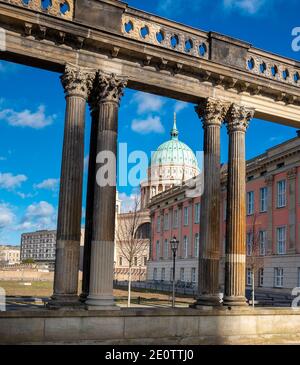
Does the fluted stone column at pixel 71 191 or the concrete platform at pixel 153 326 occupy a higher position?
the fluted stone column at pixel 71 191

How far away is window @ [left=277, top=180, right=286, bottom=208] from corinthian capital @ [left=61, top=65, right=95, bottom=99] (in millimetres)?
27727

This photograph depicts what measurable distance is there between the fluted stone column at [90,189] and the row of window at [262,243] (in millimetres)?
22771

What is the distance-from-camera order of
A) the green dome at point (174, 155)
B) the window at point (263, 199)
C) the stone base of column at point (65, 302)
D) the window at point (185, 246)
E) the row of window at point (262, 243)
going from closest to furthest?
the stone base of column at point (65, 302)
the row of window at point (262, 243)
the window at point (263, 199)
the window at point (185, 246)
the green dome at point (174, 155)

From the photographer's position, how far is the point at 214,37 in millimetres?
16297

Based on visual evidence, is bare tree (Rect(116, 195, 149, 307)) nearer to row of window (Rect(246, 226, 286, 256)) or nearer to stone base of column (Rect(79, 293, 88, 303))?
row of window (Rect(246, 226, 286, 256))

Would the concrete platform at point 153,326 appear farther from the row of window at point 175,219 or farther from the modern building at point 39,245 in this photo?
the modern building at point 39,245

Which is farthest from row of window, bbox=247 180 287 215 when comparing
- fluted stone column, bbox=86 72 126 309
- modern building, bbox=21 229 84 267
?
modern building, bbox=21 229 84 267

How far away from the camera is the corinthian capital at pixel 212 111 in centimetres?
1608

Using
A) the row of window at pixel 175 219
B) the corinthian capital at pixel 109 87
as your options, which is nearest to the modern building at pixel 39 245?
the row of window at pixel 175 219

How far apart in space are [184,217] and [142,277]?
4461cm

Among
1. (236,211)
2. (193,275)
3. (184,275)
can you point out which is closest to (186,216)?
(184,275)

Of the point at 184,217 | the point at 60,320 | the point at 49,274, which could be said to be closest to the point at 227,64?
the point at 60,320

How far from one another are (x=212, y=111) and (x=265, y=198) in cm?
2741
